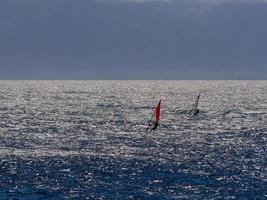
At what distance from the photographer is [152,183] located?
282 feet

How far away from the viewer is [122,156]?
4370 inches

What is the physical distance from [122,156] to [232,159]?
2109 centimetres

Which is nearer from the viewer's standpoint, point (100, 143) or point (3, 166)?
point (3, 166)

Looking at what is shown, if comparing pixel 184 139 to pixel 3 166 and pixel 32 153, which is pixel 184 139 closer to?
pixel 32 153

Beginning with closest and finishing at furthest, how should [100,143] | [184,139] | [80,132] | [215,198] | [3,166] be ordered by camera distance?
1. [215,198]
2. [3,166]
3. [100,143]
4. [184,139]
5. [80,132]

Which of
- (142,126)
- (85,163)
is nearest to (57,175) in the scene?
(85,163)

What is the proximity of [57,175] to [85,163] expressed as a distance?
1221cm

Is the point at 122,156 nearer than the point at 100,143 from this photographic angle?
Yes

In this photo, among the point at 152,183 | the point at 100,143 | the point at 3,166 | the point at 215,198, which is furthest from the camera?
the point at 100,143

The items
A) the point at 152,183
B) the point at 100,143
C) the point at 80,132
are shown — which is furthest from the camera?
the point at 80,132

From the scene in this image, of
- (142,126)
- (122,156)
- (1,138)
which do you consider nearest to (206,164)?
(122,156)

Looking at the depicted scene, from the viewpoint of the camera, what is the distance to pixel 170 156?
4397 inches

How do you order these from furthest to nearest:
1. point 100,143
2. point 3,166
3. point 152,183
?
point 100,143 < point 3,166 < point 152,183

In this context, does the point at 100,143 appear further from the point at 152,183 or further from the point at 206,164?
the point at 152,183
